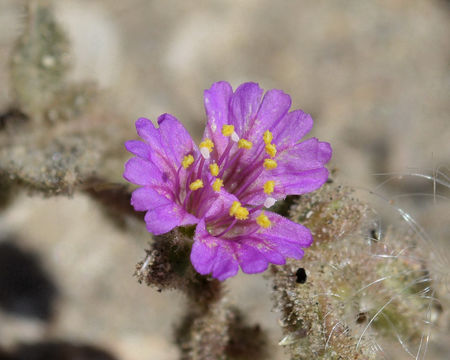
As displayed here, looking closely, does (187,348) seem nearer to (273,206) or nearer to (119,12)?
(273,206)

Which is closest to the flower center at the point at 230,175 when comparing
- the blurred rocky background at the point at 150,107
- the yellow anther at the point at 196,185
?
the yellow anther at the point at 196,185

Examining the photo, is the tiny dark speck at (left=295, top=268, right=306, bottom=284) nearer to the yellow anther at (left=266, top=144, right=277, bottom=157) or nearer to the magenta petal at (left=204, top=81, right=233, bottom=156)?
the yellow anther at (left=266, top=144, right=277, bottom=157)

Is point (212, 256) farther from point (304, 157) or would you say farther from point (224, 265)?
point (304, 157)

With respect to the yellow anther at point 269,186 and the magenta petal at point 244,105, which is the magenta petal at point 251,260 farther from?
the magenta petal at point 244,105

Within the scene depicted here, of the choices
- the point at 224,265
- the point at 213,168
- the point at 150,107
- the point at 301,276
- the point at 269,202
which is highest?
the point at 150,107

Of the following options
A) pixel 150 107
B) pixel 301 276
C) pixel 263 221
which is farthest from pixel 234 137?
pixel 150 107

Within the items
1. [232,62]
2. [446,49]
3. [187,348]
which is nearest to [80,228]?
[187,348]
